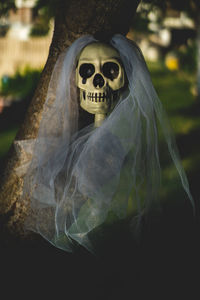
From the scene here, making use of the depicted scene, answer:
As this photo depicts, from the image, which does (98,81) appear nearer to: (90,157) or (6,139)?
(90,157)

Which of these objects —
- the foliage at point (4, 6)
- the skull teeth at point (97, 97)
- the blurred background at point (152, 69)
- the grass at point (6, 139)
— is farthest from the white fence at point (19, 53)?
the skull teeth at point (97, 97)

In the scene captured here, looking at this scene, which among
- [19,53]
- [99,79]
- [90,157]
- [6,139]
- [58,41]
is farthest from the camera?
[19,53]

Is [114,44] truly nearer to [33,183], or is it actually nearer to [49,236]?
[33,183]

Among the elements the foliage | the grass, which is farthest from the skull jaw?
the grass

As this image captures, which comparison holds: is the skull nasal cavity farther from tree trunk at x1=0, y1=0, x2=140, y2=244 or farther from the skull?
tree trunk at x1=0, y1=0, x2=140, y2=244

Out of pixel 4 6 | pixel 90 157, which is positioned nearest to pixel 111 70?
pixel 90 157

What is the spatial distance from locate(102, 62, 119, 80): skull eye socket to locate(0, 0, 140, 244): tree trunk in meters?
0.24

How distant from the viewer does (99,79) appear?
2.77 m

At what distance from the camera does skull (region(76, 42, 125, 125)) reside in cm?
270

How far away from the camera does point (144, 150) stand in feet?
9.12

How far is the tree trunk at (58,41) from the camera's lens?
276 cm

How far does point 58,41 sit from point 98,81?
48cm

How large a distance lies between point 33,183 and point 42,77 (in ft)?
2.85

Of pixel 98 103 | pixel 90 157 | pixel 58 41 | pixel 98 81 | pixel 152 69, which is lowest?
pixel 152 69
